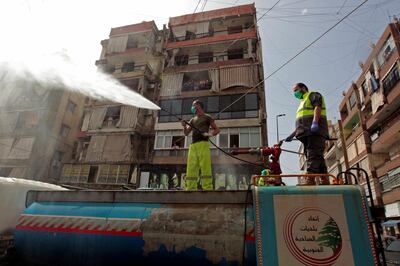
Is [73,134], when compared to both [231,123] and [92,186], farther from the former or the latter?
[231,123]

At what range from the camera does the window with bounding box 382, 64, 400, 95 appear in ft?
66.5

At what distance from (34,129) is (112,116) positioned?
883cm

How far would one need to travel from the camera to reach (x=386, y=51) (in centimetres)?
2236

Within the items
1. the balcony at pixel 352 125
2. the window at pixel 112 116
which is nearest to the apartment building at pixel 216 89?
the window at pixel 112 116

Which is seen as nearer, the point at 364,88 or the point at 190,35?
the point at 190,35

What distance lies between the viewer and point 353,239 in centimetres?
301

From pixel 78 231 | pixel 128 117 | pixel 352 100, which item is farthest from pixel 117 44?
pixel 352 100

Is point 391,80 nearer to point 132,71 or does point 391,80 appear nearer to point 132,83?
point 132,83

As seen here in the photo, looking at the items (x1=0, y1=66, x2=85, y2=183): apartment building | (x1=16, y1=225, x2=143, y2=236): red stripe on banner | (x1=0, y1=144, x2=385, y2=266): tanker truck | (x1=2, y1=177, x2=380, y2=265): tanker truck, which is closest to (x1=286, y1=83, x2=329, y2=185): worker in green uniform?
(x1=0, y1=144, x2=385, y2=266): tanker truck

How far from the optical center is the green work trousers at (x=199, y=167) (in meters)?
5.09

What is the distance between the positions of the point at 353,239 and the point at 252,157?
15662mm

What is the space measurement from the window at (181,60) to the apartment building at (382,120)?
1856 cm

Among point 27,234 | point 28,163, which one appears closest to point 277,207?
point 27,234

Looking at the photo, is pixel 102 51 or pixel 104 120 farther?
pixel 102 51
